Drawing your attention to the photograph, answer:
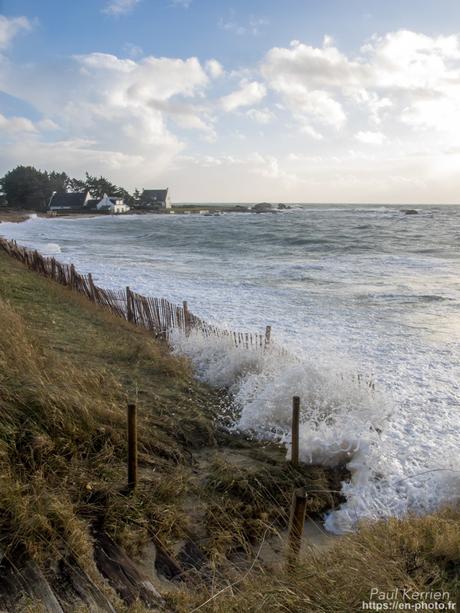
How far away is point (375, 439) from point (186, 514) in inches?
117

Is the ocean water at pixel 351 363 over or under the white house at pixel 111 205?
under

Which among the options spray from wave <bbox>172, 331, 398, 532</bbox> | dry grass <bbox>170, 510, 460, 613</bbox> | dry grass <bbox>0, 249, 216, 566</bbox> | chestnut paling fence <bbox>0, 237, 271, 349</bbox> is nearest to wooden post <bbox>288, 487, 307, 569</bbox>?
dry grass <bbox>170, 510, 460, 613</bbox>

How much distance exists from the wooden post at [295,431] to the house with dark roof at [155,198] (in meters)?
124

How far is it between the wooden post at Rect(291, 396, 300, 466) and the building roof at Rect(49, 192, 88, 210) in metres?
107

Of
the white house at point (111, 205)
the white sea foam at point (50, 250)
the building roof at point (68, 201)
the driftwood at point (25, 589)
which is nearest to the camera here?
the driftwood at point (25, 589)

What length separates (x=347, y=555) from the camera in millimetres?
3090

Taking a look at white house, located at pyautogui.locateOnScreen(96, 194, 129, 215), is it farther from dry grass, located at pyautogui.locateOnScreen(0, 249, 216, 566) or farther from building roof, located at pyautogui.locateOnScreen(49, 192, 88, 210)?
dry grass, located at pyautogui.locateOnScreen(0, 249, 216, 566)

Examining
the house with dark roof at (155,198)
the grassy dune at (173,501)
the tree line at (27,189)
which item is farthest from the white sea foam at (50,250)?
the house with dark roof at (155,198)

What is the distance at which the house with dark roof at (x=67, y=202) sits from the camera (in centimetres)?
10181

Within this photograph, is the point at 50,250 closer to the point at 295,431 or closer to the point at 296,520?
the point at 295,431

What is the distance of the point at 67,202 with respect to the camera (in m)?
104

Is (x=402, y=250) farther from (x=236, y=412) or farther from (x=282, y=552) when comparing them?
(x=282, y=552)

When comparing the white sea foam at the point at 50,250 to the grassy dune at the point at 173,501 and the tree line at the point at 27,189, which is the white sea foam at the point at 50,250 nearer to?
the grassy dune at the point at 173,501

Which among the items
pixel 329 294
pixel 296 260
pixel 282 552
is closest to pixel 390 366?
pixel 282 552
